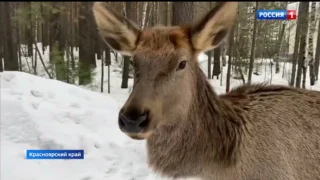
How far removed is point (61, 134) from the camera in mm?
6145

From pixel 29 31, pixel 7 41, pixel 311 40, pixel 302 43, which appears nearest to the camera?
pixel 302 43

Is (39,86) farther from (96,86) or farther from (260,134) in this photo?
(260,134)

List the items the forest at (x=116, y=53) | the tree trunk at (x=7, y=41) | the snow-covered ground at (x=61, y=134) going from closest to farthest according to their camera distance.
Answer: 1. the snow-covered ground at (x=61, y=134)
2. the forest at (x=116, y=53)
3. the tree trunk at (x=7, y=41)

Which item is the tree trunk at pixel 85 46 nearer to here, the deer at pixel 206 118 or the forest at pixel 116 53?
the forest at pixel 116 53

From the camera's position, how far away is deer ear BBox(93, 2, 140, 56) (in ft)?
9.16

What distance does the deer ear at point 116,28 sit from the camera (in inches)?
110

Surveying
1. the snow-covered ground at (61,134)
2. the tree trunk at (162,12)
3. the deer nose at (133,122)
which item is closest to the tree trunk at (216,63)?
the tree trunk at (162,12)

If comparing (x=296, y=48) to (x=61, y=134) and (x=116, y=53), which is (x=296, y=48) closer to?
(x=116, y=53)

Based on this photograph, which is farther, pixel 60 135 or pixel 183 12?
pixel 183 12

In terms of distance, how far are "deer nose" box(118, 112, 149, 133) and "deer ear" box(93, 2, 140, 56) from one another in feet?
2.28

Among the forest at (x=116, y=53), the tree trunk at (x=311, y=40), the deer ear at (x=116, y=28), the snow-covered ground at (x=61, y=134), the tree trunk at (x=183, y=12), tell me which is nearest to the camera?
the deer ear at (x=116, y=28)

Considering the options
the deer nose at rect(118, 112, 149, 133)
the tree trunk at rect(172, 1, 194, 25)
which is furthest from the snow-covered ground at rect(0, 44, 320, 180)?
the deer nose at rect(118, 112, 149, 133)

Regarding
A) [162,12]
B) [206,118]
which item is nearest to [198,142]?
[206,118]

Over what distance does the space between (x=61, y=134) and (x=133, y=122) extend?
419 cm
